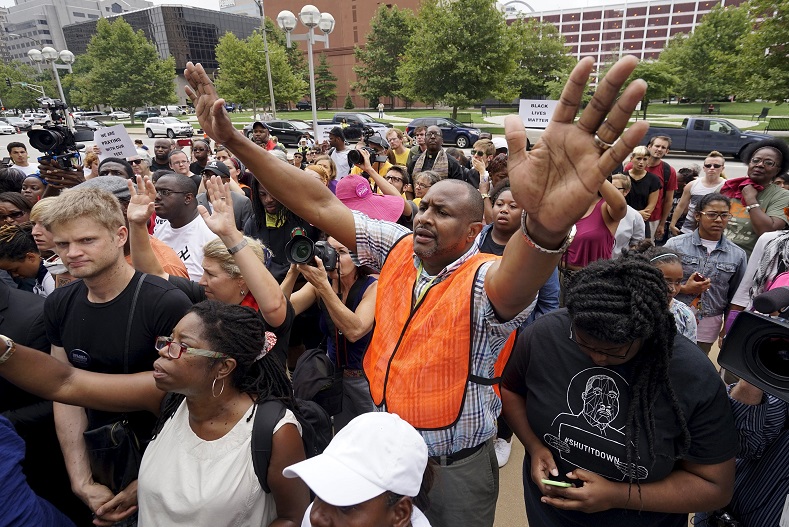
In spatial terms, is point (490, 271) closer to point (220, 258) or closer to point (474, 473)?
point (474, 473)

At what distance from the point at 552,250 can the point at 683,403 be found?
863mm

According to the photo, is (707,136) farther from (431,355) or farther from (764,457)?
(431,355)

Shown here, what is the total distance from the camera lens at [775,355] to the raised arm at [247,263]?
6.77 feet

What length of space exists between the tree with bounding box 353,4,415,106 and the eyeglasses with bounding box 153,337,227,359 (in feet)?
143

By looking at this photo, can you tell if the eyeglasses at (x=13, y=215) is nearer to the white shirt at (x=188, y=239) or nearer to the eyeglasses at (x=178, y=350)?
the white shirt at (x=188, y=239)

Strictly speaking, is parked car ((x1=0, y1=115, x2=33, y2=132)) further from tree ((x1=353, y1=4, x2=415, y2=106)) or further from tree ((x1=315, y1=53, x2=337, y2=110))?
tree ((x1=353, y1=4, x2=415, y2=106))

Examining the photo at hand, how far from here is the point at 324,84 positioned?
177 ft

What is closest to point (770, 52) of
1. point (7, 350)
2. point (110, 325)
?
point (110, 325)

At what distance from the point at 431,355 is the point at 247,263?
44.1 inches

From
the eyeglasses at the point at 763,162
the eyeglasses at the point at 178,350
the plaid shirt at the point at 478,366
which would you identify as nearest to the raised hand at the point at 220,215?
the eyeglasses at the point at 178,350

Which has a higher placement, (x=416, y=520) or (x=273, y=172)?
(x=273, y=172)

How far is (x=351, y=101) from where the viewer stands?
178 ft

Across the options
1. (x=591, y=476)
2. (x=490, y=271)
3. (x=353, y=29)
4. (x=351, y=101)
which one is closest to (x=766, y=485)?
(x=591, y=476)

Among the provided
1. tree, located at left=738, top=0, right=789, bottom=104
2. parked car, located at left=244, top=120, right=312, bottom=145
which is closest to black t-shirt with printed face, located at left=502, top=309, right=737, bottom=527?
tree, located at left=738, top=0, right=789, bottom=104
